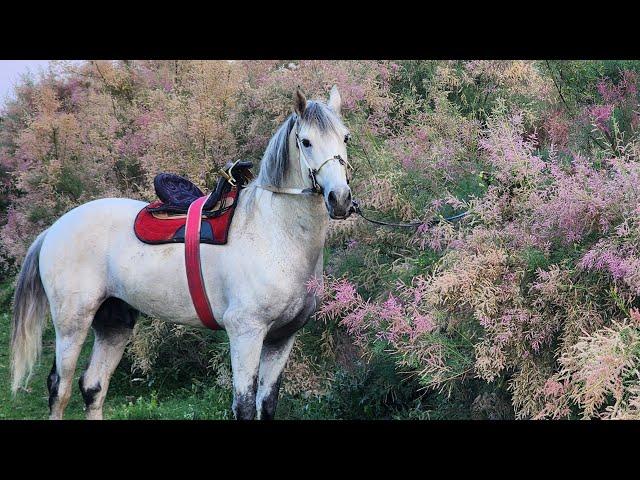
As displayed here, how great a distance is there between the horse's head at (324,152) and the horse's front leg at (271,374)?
1.06 metres

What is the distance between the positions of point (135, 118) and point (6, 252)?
264 cm

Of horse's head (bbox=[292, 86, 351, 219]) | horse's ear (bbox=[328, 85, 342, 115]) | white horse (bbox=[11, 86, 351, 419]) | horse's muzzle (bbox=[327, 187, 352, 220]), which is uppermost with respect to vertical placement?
horse's ear (bbox=[328, 85, 342, 115])

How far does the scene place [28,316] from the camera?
15.8 feet

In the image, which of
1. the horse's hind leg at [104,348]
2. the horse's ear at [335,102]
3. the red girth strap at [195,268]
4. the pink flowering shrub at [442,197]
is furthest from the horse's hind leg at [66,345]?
the horse's ear at [335,102]

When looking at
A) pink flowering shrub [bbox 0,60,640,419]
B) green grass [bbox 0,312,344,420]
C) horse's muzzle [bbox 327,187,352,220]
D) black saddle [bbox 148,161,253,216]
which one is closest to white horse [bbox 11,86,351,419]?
horse's muzzle [bbox 327,187,352,220]

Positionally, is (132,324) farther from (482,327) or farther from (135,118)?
(135,118)

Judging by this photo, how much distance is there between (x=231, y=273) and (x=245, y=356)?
474mm

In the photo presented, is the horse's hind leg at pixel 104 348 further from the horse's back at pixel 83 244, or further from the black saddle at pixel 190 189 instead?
the black saddle at pixel 190 189

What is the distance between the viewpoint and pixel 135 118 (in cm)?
853

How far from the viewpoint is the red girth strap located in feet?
14.0

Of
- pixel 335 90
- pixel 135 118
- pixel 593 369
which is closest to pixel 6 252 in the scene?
pixel 135 118

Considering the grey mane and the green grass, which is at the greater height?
the grey mane

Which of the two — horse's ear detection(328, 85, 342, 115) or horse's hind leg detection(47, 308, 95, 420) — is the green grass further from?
horse's ear detection(328, 85, 342, 115)

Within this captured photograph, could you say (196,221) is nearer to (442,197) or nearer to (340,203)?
(340,203)
